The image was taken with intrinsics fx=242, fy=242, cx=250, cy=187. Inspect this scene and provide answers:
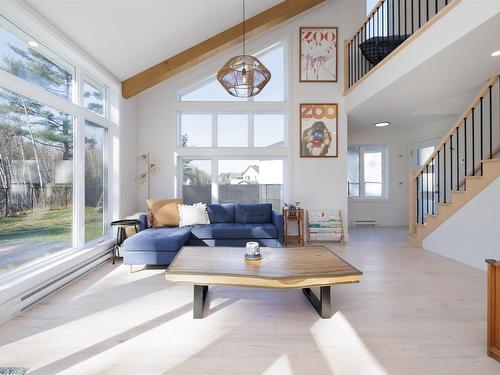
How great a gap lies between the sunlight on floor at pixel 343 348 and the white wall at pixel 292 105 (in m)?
3.12

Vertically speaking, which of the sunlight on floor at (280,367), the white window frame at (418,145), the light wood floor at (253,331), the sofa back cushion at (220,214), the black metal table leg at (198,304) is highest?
the white window frame at (418,145)

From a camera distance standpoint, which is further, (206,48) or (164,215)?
(206,48)

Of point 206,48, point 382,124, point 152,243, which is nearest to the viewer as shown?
point 152,243

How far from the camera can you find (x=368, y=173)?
646cm

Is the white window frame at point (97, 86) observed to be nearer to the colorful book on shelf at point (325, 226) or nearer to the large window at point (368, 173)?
the colorful book on shelf at point (325, 226)

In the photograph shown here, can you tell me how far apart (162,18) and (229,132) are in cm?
215

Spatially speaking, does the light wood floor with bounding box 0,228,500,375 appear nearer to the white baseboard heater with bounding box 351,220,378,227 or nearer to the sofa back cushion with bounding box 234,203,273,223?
the sofa back cushion with bounding box 234,203,273,223

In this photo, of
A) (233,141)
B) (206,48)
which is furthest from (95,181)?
(206,48)

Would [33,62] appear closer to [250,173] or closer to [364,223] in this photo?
[250,173]

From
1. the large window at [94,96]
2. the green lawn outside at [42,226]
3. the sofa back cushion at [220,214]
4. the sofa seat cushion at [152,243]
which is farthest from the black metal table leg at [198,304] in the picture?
the large window at [94,96]

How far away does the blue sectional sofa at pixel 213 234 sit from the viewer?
3096 millimetres

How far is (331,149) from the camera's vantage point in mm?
4824

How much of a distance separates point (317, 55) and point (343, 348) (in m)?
4.91

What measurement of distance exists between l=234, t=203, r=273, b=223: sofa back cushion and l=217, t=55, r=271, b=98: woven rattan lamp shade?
2.15 m
